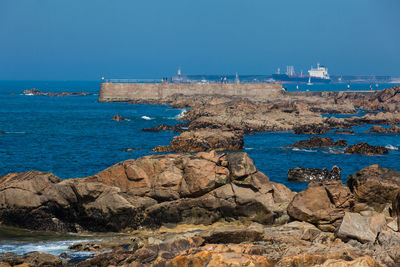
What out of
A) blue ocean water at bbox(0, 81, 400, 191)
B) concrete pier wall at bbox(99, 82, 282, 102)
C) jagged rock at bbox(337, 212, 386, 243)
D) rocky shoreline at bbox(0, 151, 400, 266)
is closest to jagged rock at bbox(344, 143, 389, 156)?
blue ocean water at bbox(0, 81, 400, 191)

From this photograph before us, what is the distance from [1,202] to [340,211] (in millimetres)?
13206

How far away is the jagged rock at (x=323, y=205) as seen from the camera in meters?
20.3

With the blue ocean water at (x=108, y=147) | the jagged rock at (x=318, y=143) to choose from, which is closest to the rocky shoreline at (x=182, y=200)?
the blue ocean water at (x=108, y=147)

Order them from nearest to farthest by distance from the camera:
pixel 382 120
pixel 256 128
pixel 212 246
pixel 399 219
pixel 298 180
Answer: pixel 212 246, pixel 399 219, pixel 298 180, pixel 256 128, pixel 382 120

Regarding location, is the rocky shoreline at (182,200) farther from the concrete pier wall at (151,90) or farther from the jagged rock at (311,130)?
the concrete pier wall at (151,90)

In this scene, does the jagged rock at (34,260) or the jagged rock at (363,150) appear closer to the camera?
the jagged rock at (34,260)

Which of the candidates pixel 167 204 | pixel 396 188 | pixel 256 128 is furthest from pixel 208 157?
pixel 256 128

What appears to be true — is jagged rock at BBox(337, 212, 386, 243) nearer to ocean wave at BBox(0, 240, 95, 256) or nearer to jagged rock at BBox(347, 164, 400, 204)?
jagged rock at BBox(347, 164, 400, 204)

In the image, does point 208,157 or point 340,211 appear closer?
point 340,211

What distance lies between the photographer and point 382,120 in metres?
77.9

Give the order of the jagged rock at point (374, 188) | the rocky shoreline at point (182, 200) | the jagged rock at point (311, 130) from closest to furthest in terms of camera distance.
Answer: the rocky shoreline at point (182, 200) → the jagged rock at point (374, 188) → the jagged rock at point (311, 130)

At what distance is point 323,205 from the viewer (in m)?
20.9

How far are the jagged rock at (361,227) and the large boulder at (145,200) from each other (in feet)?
14.8

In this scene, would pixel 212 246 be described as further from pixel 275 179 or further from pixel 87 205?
pixel 275 179
